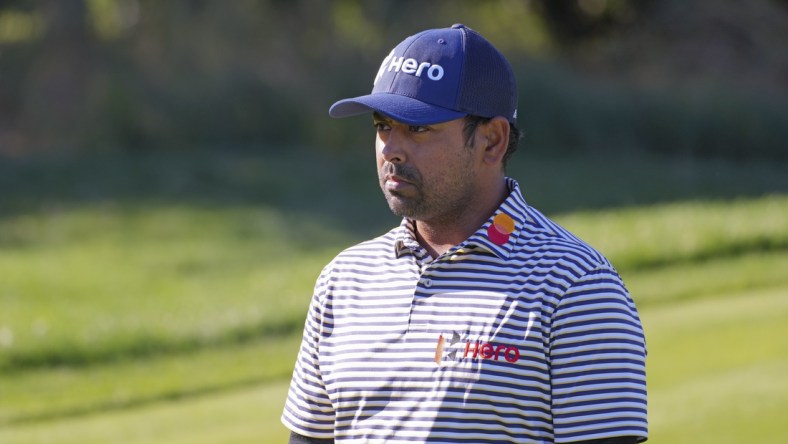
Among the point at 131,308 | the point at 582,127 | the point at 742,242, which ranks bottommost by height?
the point at 131,308

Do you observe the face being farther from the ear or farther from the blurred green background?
the blurred green background

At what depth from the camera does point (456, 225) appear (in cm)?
295

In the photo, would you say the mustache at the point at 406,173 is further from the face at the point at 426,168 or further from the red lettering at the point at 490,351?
the red lettering at the point at 490,351

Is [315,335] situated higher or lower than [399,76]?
lower

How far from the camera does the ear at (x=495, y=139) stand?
2.95m

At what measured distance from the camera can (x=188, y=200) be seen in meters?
16.8

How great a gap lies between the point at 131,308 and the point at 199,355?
1.94 meters

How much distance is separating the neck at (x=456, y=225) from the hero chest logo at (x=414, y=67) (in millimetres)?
303

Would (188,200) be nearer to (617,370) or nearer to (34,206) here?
(34,206)

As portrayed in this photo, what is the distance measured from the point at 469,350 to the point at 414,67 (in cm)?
67

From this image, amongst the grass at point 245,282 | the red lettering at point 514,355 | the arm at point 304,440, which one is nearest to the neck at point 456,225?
the red lettering at point 514,355

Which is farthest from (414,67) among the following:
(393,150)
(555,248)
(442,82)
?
(555,248)

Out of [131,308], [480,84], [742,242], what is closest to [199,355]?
[131,308]

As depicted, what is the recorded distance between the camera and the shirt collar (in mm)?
2818
